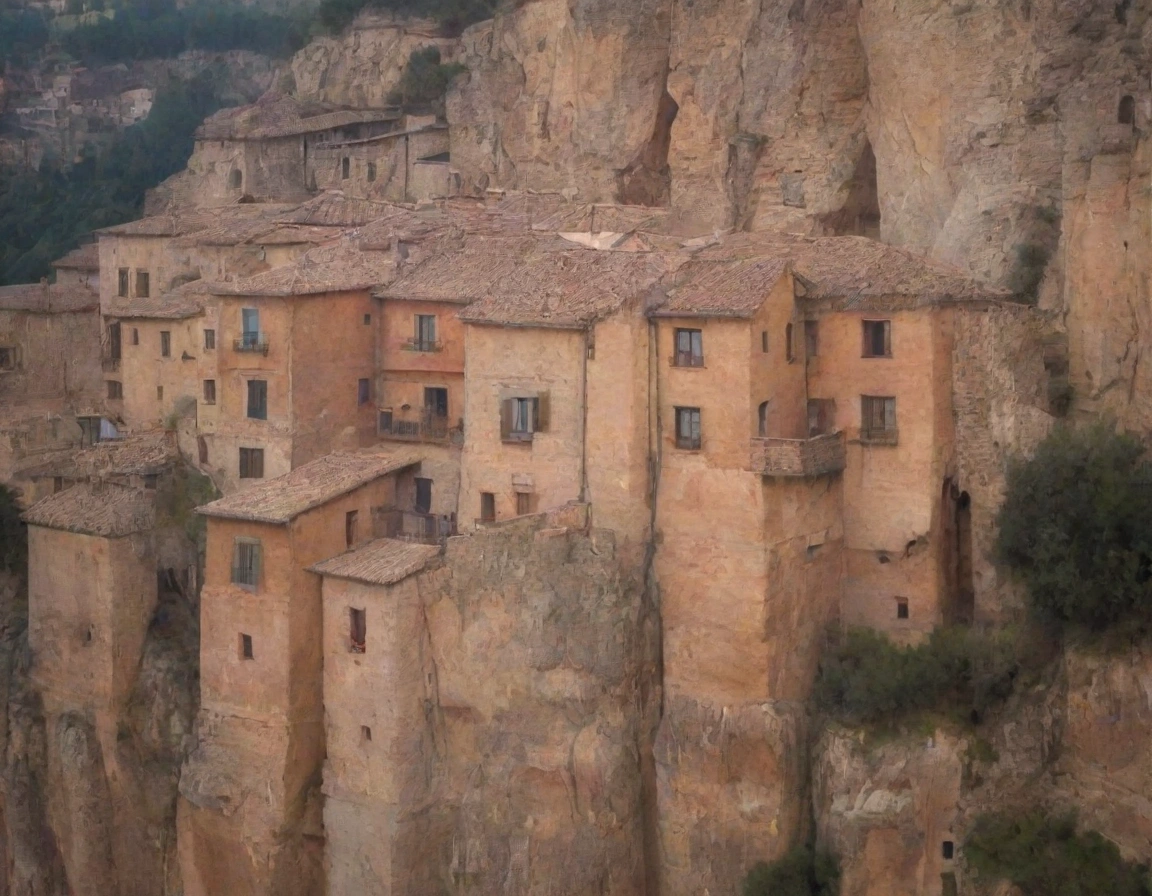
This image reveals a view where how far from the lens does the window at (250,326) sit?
3494cm

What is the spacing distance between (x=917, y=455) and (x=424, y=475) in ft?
27.4

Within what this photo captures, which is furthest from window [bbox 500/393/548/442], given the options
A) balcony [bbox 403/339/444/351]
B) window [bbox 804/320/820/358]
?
window [bbox 804/320/820/358]

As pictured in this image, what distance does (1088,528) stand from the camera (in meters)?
28.8

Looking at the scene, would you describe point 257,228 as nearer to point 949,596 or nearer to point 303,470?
point 303,470

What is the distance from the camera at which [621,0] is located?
42.6 metres

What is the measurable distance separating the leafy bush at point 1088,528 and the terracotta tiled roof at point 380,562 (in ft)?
28.7

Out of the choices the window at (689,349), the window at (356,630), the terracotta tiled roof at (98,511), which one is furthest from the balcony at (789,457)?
the terracotta tiled roof at (98,511)

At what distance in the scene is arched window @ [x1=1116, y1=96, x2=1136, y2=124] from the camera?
98.1 ft

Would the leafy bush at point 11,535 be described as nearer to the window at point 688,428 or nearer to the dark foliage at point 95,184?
the window at point 688,428

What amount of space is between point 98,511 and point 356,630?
257 inches

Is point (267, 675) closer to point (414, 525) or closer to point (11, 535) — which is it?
point (414, 525)

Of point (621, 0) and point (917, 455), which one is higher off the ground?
point (621, 0)

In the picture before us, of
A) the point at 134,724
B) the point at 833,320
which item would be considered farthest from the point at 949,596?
the point at 134,724

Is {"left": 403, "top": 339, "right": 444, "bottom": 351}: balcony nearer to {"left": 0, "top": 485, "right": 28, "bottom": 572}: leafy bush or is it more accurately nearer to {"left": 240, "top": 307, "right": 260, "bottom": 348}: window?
{"left": 240, "top": 307, "right": 260, "bottom": 348}: window
